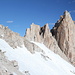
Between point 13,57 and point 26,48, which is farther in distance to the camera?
point 26,48

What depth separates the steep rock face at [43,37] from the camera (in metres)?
51.0

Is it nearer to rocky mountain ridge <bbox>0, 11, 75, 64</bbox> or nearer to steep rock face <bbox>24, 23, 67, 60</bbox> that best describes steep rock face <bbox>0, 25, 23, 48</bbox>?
rocky mountain ridge <bbox>0, 11, 75, 64</bbox>

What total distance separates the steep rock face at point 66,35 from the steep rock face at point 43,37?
2.62m

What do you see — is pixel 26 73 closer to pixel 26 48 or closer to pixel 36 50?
pixel 26 48

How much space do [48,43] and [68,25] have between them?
10.3 meters

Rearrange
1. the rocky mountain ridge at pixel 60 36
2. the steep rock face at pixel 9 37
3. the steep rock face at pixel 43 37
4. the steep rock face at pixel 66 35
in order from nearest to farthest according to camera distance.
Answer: the steep rock face at pixel 9 37 → the steep rock face at pixel 43 37 → the rocky mountain ridge at pixel 60 36 → the steep rock face at pixel 66 35

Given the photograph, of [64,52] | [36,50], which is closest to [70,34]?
[64,52]

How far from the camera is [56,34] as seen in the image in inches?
2216

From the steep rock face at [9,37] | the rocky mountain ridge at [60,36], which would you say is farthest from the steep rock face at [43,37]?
the steep rock face at [9,37]

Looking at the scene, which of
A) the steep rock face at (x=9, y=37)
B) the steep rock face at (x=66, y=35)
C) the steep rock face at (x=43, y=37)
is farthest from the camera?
the steep rock face at (x=66, y=35)

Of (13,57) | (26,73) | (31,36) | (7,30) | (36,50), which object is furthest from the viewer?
(31,36)

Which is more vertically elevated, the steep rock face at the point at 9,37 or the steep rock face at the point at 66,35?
the steep rock face at the point at 66,35

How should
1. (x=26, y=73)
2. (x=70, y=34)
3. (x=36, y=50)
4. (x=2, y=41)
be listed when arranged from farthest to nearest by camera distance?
(x=70, y=34), (x=36, y=50), (x=2, y=41), (x=26, y=73)

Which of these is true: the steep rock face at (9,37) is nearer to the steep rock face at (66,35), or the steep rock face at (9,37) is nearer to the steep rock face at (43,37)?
the steep rock face at (43,37)
